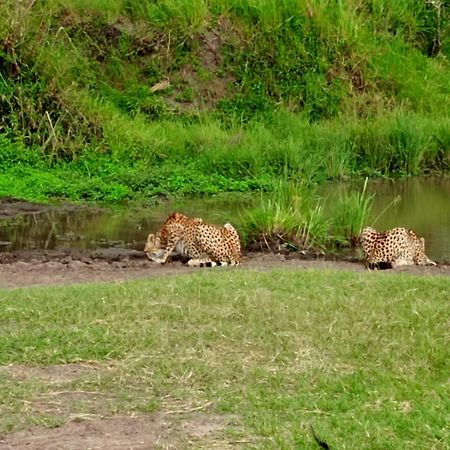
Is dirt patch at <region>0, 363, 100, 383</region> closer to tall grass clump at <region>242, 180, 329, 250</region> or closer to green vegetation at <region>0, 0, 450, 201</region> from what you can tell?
tall grass clump at <region>242, 180, 329, 250</region>

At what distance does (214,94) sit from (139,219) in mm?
7175

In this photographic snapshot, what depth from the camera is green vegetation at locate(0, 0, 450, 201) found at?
56.0ft

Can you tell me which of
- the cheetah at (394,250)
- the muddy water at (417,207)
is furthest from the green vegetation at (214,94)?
the cheetah at (394,250)

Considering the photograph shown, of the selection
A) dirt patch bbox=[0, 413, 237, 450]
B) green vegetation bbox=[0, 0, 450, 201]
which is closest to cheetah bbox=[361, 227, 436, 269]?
green vegetation bbox=[0, 0, 450, 201]

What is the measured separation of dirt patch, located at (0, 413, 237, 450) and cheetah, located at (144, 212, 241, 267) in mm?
5669

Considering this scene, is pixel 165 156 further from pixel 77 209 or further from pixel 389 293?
pixel 389 293

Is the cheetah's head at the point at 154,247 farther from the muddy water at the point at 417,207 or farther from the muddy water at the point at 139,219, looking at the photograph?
the muddy water at the point at 417,207

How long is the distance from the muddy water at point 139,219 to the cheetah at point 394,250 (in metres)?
0.65

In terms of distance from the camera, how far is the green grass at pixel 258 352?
19.9ft

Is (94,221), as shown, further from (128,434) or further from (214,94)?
(128,434)

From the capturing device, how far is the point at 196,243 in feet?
39.4

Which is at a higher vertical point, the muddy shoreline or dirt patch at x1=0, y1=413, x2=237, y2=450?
dirt patch at x1=0, y1=413, x2=237, y2=450

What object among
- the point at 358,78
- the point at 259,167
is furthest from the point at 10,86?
the point at 358,78

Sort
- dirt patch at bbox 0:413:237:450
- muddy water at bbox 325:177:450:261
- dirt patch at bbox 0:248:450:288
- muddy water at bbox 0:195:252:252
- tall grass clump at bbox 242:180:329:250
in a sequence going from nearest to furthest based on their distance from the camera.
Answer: dirt patch at bbox 0:413:237:450 → dirt patch at bbox 0:248:450:288 → tall grass clump at bbox 242:180:329:250 → muddy water at bbox 0:195:252:252 → muddy water at bbox 325:177:450:261
